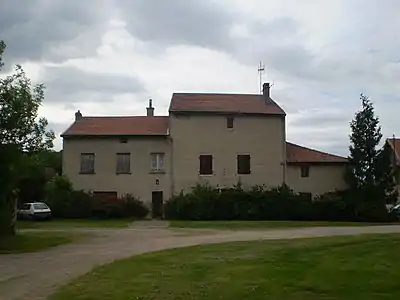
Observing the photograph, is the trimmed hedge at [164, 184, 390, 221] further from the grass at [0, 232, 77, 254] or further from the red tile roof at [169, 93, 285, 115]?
the grass at [0, 232, 77, 254]

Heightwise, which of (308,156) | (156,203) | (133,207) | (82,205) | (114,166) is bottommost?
(133,207)

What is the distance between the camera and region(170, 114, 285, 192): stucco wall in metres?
53.6

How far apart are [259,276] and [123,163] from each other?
4135 cm

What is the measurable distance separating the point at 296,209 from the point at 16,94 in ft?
101

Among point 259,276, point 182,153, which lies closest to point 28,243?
point 259,276

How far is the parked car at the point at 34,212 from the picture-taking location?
48.2 m

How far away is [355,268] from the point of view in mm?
13117

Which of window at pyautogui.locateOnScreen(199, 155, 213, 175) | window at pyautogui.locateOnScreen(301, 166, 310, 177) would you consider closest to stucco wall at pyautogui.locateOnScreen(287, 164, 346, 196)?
window at pyautogui.locateOnScreen(301, 166, 310, 177)

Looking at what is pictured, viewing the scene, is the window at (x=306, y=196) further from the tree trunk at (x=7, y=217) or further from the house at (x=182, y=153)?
the tree trunk at (x=7, y=217)

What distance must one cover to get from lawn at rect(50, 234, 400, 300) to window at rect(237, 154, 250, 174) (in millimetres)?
35849

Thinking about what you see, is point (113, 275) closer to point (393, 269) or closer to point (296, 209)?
point (393, 269)

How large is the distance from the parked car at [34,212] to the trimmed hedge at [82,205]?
237 centimetres

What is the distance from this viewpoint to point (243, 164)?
54.0 metres

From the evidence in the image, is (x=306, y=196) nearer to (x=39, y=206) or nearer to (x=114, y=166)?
(x=114, y=166)
